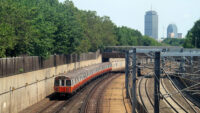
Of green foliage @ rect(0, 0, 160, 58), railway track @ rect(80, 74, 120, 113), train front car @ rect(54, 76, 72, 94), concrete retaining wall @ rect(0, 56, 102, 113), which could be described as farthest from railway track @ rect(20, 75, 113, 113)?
green foliage @ rect(0, 0, 160, 58)

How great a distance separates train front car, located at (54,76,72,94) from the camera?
123ft

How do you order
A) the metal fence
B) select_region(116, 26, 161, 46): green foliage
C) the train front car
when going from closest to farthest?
the metal fence, the train front car, select_region(116, 26, 161, 46): green foliage

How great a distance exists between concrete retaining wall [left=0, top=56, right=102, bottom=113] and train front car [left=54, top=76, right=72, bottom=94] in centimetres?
225

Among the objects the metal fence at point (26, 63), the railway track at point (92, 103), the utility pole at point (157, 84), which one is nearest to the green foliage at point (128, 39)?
the metal fence at point (26, 63)

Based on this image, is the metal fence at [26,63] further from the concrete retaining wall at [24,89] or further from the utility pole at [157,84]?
the utility pole at [157,84]

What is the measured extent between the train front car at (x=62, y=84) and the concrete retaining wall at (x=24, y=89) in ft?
7.38

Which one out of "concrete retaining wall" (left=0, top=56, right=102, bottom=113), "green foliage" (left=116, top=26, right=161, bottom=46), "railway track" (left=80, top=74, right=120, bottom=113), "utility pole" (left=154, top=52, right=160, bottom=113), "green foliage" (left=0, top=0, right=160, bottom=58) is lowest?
"railway track" (left=80, top=74, right=120, bottom=113)

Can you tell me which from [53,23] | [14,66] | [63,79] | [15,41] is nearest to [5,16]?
[15,41]

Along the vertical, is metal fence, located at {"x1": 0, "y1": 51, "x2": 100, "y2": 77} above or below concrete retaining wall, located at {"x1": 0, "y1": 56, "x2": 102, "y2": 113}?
above

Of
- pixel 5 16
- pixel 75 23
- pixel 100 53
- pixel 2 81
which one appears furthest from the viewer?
pixel 100 53

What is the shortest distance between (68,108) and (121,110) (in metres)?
6.20

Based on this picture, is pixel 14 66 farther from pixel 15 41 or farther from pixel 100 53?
pixel 100 53

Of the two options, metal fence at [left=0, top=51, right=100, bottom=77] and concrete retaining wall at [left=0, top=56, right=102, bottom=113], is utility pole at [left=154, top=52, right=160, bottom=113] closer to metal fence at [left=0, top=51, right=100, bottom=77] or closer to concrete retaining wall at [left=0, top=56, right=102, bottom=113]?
concrete retaining wall at [left=0, top=56, right=102, bottom=113]

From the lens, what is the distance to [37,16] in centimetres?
4038
